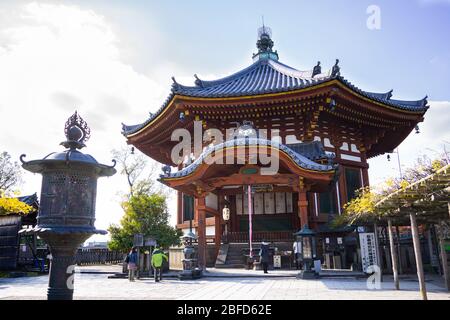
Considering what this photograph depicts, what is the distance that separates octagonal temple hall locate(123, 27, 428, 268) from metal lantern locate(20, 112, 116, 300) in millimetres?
7587

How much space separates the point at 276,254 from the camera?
657 inches

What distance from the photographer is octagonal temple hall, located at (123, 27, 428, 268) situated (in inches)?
561

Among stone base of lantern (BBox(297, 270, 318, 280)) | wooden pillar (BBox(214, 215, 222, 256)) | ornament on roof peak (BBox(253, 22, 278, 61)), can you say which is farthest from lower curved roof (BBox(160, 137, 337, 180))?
ornament on roof peak (BBox(253, 22, 278, 61))

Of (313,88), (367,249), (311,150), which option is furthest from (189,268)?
(313,88)

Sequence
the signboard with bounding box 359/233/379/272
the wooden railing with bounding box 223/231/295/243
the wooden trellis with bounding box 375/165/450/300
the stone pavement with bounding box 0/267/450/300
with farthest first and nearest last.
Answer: the wooden railing with bounding box 223/231/295/243 < the signboard with bounding box 359/233/379/272 < the stone pavement with bounding box 0/267/450/300 < the wooden trellis with bounding box 375/165/450/300

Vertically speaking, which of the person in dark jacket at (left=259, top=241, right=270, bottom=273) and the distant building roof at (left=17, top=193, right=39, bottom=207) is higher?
the distant building roof at (left=17, top=193, right=39, bottom=207)

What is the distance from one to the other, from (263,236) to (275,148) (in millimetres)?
6660

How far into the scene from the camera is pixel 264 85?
19.1 m

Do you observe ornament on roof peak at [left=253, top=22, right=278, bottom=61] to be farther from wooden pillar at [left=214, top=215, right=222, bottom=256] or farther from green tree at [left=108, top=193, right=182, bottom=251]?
green tree at [left=108, top=193, right=182, bottom=251]

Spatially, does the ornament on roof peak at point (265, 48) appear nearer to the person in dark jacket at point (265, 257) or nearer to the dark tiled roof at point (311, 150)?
the dark tiled roof at point (311, 150)

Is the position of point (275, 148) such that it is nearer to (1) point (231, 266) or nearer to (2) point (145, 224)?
(1) point (231, 266)

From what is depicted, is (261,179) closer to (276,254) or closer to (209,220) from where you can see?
(276,254)
